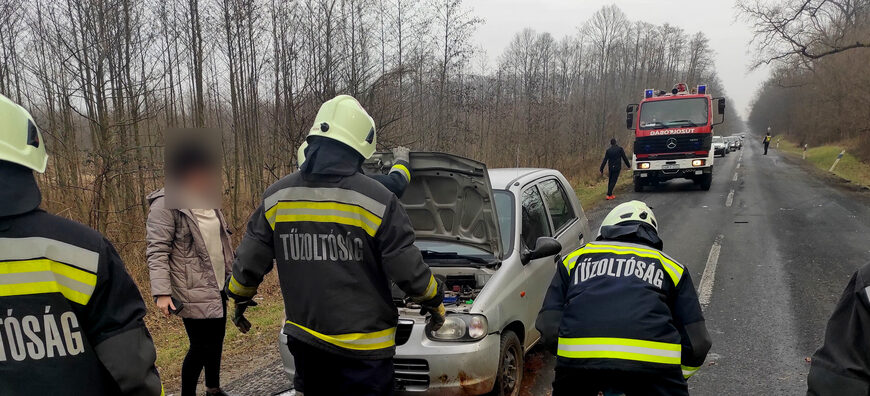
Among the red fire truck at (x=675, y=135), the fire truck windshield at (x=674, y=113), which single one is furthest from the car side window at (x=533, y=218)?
the fire truck windshield at (x=674, y=113)

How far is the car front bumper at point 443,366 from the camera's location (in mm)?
3078

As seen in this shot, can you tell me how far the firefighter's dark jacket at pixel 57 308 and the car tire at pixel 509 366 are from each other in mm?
2281

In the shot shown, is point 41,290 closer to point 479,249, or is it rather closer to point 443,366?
point 443,366

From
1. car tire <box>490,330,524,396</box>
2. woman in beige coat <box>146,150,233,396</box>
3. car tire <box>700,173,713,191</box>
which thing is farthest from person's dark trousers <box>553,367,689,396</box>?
car tire <box>700,173,713,191</box>

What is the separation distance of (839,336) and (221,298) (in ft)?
10.4

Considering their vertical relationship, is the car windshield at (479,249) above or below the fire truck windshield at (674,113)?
below

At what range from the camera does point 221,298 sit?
3285 mm

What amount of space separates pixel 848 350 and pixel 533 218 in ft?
9.15

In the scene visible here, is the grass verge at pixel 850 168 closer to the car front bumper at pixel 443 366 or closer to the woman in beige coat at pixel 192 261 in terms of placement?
the car front bumper at pixel 443 366

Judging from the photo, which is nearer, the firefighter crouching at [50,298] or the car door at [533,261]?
the firefighter crouching at [50,298]

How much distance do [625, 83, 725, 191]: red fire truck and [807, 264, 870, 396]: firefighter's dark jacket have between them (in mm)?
14471

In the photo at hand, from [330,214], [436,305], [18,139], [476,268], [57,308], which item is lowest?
[476,268]

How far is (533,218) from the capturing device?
4316mm

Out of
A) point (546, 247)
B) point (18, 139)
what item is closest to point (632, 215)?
point (546, 247)
